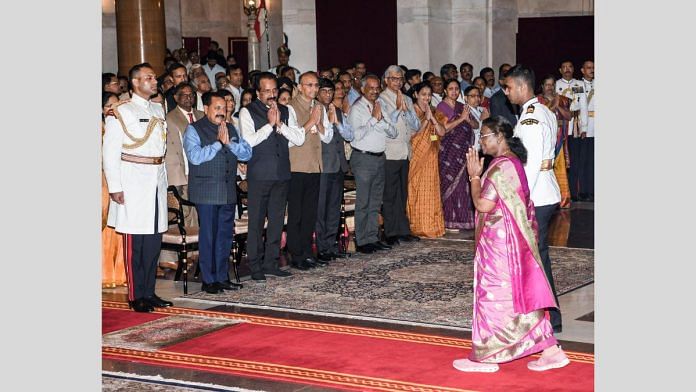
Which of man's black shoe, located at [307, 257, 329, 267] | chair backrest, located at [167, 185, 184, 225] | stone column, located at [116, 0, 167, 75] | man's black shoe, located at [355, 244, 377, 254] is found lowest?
man's black shoe, located at [307, 257, 329, 267]

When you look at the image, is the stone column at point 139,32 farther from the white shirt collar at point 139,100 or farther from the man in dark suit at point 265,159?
the white shirt collar at point 139,100

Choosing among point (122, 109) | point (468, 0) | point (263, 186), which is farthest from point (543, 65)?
point (122, 109)

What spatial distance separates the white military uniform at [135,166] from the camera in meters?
8.53

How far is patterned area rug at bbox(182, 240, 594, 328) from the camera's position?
28.5 feet

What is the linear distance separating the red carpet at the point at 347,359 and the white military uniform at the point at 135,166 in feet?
3.63

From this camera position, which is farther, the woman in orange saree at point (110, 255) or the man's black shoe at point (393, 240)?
the man's black shoe at point (393, 240)

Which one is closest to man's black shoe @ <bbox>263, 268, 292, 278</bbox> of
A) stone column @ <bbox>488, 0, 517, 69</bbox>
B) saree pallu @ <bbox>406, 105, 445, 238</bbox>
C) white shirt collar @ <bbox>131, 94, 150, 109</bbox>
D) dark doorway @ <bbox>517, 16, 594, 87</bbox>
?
white shirt collar @ <bbox>131, 94, 150, 109</bbox>

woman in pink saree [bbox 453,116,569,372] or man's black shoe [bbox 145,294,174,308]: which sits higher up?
woman in pink saree [bbox 453,116,569,372]

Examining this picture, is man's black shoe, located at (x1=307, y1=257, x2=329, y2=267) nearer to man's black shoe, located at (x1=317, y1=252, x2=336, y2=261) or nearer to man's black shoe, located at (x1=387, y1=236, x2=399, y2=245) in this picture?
man's black shoe, located at (x1=317, y1=252, x2=336, y2=261)

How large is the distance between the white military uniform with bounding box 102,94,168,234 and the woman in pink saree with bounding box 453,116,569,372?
2858 millimetres

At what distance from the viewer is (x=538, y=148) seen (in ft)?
24.3

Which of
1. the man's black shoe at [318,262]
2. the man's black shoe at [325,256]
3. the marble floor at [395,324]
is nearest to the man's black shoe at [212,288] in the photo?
the marble floor at [395,324]

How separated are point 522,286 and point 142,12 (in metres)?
9.78

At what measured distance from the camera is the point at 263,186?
32.1 feet
